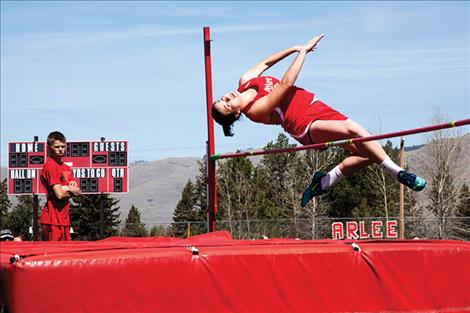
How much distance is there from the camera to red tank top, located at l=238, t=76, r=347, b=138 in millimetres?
5875

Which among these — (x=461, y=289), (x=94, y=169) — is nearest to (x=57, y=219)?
(x=461, y=289)

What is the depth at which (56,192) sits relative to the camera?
6.56 m

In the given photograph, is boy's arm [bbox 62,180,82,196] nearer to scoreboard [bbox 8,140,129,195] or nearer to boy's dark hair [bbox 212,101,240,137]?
boy's dark hair [bbox 212,101,240,137]

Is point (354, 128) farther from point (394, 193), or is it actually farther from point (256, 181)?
point (256, 181)

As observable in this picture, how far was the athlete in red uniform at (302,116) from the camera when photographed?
5.75 meters

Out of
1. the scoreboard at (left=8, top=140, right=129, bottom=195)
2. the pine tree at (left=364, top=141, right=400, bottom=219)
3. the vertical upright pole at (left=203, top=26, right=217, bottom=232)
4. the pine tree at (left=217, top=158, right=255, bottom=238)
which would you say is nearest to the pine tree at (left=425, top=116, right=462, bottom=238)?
the pine tree at (left=364, top=141, right=400, bottom=219)

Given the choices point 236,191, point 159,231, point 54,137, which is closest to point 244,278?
point 54,137

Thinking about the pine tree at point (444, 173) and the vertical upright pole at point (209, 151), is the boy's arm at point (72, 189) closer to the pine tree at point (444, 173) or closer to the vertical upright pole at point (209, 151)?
the vertical upright pole at point (209, 151)

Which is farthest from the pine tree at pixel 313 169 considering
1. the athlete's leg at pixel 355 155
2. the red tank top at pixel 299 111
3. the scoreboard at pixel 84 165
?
the red tank top at pixel 299 111

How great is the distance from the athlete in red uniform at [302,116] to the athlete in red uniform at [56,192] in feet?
4.47

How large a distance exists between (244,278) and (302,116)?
1.96m

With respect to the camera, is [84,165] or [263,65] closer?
[263,65]

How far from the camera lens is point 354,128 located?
18.6ft

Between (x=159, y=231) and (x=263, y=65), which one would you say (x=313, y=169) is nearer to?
(x=159, y=231)
